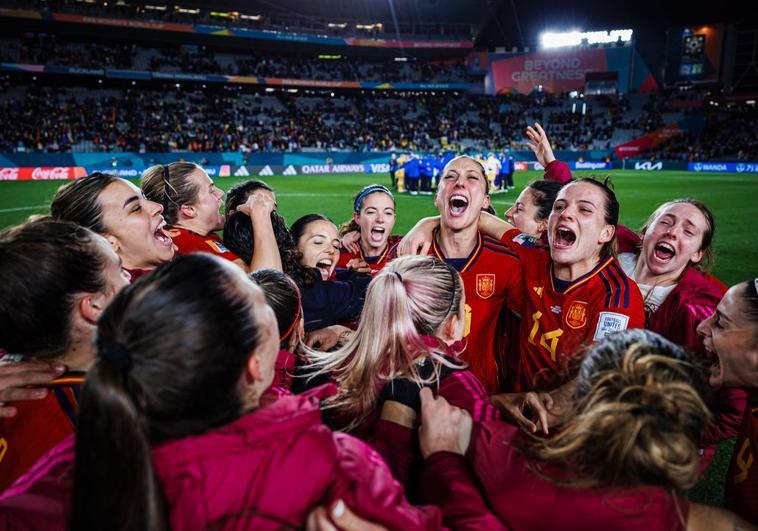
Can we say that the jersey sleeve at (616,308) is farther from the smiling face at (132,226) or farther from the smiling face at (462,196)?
the smiling face at (132,226)

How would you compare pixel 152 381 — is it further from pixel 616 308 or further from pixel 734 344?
pixel 616 308

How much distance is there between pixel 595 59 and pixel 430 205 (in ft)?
138

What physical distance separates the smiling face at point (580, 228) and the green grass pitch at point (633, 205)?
475 centimetres

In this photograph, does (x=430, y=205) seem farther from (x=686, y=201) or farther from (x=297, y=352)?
(x=297, y=352)

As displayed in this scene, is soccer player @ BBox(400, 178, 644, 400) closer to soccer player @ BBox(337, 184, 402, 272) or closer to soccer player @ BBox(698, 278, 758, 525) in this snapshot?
soccer player @ BBox(698, 278, 758, 525)

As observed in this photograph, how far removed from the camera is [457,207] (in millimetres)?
3660

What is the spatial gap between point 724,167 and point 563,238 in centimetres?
3614

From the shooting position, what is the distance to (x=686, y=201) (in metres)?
3.47

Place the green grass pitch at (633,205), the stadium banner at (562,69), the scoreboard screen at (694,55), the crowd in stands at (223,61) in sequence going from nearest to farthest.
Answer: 1. the green grass pitch at (633,205)
2. the crowd in stands at (223,61)
3. the scoreboard screen at (694,55)
4. the stadium banner at (562,69)

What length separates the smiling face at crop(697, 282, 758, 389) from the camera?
192 centimetres

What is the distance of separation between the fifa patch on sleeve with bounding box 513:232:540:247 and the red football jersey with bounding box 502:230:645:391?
24 centimetres

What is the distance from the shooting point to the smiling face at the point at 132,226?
2.78 meters

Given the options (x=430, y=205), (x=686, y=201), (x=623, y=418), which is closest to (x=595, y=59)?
(x=430, y=205)

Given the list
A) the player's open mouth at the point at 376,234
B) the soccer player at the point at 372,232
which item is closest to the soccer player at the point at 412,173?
the soccer player at the point at 372,232
